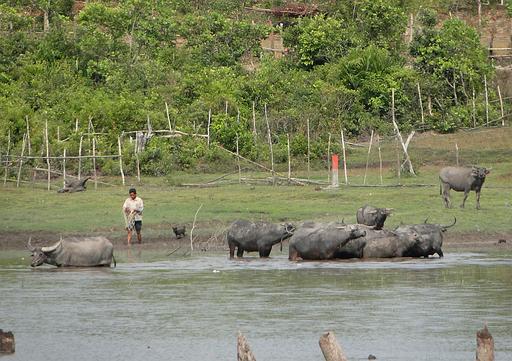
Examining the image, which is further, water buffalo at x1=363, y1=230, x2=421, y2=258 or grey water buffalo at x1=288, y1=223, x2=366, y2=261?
water buffalo at x1=363, y1=230, x2=421, y2=258

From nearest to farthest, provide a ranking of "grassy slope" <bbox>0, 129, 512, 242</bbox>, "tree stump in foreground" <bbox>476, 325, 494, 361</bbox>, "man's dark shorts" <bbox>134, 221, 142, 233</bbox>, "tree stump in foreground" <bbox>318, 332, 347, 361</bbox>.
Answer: "tree stump in foreground" <bbox>476, 325, 494, 361</bbox>, "tree stump in foreground" <bbox>318, 332, 347, 361</bbox>, "man's dark shorts" <bbox>134, 221, 142, 233</bbox>, "grassy slope" <bbox>0, 129, 512, 242</bbox>

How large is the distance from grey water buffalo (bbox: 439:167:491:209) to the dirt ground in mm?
1774

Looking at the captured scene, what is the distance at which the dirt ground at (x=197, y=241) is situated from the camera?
1011 inches

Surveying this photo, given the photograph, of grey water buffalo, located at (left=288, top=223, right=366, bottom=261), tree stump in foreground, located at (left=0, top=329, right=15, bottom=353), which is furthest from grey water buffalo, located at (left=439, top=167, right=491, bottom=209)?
tree stump in foreground, located at (left=0, top=329, right=15, bottom=353)

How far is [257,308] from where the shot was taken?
702 inches

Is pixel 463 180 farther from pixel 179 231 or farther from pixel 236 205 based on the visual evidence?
pixel 179 231

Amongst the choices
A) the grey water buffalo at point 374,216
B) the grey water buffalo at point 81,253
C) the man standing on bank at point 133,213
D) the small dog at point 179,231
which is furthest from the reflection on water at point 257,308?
the small dog at point 179,231

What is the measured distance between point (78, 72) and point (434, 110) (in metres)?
11.9

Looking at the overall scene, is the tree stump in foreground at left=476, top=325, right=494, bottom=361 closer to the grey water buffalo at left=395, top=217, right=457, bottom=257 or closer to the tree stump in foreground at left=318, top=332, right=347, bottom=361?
the tree stump in foreground at left=318, top=332, right=347, bottom=361

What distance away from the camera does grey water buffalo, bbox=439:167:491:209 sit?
90.1ft

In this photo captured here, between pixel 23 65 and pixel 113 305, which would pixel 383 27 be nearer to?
pixel 23 65

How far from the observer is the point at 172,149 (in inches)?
1438

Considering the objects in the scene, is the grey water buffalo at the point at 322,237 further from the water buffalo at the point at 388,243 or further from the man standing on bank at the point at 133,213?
the man standing on bank at the point at 133,213

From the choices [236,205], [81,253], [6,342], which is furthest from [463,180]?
[6,342]
